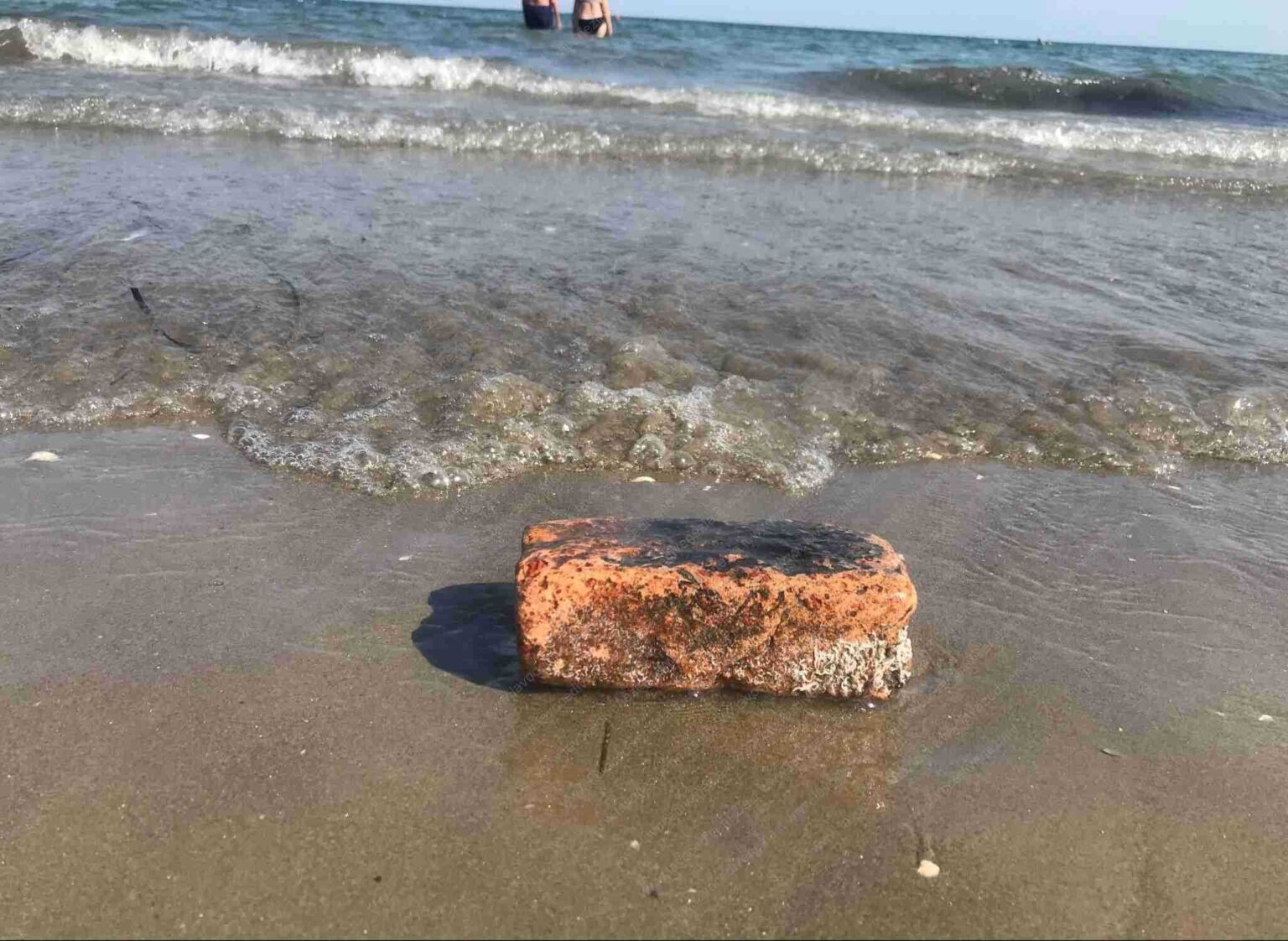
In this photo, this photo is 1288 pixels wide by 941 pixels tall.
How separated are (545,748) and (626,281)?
10.8ft

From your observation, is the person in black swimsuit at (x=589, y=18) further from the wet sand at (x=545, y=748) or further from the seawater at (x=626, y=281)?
the wet sand at (x=545, y=748)

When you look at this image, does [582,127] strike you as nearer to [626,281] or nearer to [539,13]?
[626,281]

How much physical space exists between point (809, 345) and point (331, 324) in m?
1.96

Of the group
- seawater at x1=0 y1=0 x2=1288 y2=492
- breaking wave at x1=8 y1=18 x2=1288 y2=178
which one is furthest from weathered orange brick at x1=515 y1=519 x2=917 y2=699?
breaking wave at x1=8 y1=18 x2=1288 y2=178

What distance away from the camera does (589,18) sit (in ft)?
59.5

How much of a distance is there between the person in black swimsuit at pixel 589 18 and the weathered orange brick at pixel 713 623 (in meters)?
17.7

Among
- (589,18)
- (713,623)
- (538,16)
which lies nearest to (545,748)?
(713,623)

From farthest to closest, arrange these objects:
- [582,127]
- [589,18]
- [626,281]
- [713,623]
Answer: [589,18], [582,127], [626,281], [713,623]

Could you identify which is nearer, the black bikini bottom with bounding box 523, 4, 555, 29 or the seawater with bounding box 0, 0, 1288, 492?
the seawater with bounding box 0, 0, 1288, 492

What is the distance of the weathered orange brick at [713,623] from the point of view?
6.89 ft

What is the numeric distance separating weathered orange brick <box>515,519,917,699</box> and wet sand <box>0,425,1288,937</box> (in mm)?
67

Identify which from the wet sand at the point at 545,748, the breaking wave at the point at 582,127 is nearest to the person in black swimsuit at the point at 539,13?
the breaking wave at the point at 582,127

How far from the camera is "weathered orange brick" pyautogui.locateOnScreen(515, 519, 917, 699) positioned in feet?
6.89

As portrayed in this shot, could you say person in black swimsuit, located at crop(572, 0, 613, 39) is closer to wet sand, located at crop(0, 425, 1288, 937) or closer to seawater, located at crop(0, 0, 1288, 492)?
seawater, located at crop(0, 0, 1288, 492)
